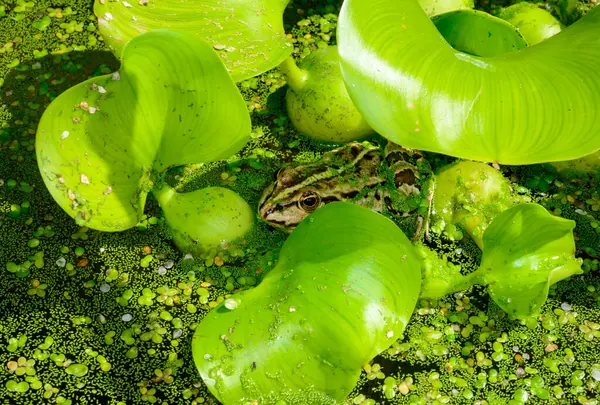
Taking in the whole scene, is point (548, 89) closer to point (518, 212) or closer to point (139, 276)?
point (518, 212)

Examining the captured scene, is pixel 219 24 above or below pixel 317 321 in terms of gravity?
above

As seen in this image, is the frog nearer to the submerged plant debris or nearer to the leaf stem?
the submerged plant debris

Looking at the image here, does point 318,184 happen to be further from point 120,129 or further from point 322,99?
point 120,129

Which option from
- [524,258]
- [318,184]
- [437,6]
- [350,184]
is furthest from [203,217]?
[437,6]

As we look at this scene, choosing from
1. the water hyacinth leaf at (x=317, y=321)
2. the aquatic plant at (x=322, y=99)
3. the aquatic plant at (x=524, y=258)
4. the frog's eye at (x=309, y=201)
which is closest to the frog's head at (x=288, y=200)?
the frog's eye at (x=309, y=201)

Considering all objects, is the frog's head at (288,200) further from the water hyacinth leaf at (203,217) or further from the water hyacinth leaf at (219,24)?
the water hyacinth leaf at (219,24)

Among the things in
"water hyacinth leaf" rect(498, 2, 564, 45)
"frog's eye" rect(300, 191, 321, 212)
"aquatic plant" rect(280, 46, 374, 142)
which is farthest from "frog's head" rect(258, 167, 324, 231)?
"water hyacinth leaf" rect(498, 2, 564, 45)

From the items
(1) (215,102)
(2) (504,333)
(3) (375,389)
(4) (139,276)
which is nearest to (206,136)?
(1) (215,102)
